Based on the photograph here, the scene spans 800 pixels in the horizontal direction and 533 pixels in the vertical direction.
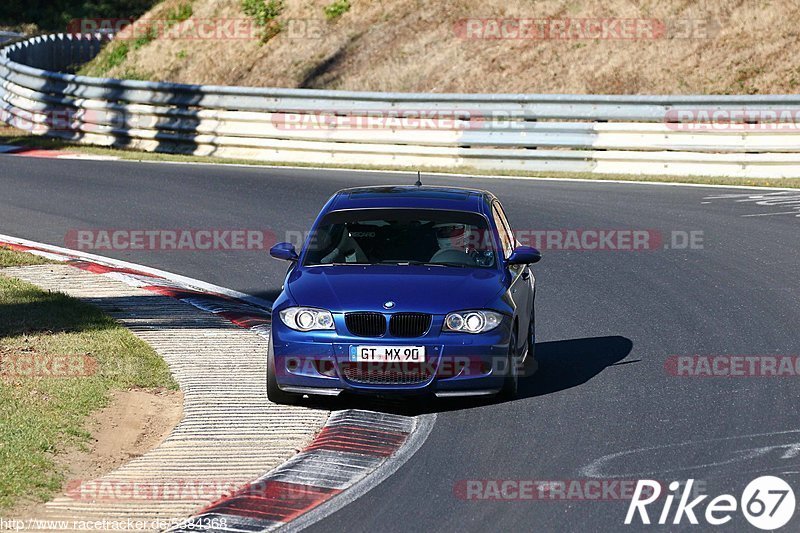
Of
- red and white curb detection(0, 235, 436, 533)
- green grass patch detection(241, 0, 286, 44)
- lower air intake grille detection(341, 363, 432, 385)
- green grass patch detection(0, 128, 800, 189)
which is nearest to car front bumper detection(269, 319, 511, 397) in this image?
lower air intake grille detection(341, 363, 432, 385)

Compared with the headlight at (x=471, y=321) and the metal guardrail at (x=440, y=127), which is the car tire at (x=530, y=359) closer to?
the headlight at (x=471, y=321)

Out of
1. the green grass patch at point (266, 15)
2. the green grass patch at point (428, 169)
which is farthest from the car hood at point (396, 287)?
the green grass patch at point (266, 15)

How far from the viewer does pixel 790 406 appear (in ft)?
31.0

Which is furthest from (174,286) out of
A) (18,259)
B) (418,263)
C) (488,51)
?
(488,51)

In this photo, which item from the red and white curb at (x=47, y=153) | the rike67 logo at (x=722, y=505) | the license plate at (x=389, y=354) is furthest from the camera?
the red and white curb at (x=47, y=153)

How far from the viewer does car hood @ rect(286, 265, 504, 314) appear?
9391 mm

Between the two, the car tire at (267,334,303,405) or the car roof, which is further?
the car roof

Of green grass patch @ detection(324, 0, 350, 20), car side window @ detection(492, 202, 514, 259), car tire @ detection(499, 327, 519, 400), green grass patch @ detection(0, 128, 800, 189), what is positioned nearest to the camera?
car tire @ detection(499, 327, 519, 400)

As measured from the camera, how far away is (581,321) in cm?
1261

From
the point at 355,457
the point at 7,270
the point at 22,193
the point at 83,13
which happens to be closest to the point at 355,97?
the point at 22,193

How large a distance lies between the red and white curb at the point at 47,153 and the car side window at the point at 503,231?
49.7 feet

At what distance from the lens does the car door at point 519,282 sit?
1008cm

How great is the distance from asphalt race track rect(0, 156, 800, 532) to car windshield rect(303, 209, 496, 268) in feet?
3.92

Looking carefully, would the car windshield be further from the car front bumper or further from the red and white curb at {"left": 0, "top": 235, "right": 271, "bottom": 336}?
the red and white curb at {"left": 0, "top": 235, "right": 271, "bottom": 336}
